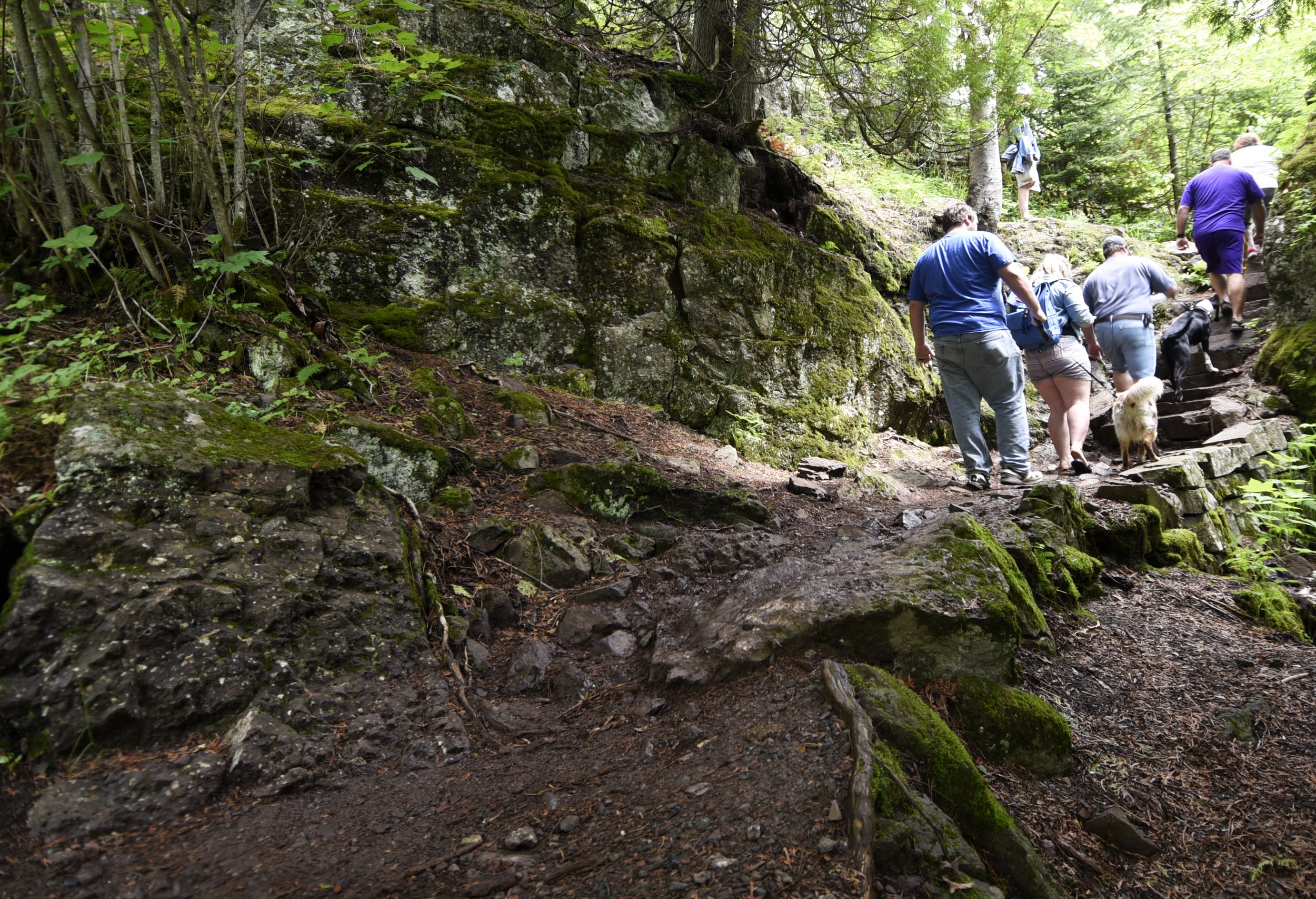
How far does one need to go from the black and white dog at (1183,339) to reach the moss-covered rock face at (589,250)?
3507 millimetres

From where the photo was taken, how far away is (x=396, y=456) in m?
4.03

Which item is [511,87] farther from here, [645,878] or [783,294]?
[645,878]

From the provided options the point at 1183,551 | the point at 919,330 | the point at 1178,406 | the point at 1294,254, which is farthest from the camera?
the point at 1178,406

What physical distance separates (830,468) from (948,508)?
4.78 feet

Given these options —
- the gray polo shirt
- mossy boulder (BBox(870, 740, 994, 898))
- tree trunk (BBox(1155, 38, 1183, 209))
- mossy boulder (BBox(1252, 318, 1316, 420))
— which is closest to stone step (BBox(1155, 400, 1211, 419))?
mossy boulder (BBox(1252, 318, 1316, 420))

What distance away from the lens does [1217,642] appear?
3.74 metres

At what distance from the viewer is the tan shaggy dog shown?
6516 mm

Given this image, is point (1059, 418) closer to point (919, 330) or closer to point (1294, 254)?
point (919, 330)

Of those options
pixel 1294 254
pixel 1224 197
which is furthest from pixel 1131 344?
pixel 1294 254

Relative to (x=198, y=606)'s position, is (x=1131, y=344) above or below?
above

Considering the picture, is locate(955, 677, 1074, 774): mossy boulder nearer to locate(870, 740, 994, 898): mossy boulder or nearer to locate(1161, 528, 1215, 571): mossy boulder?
locate(870, 740, 994, 898): mossy boulder

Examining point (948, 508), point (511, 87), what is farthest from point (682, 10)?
point (948, 508)

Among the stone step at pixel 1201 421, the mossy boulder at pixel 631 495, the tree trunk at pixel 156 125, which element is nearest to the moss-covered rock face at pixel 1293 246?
the stone step at pixel 1201 421

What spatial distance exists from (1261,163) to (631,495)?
1086 centimetres
